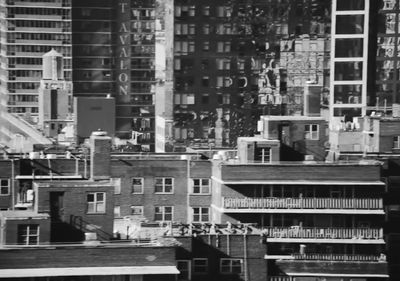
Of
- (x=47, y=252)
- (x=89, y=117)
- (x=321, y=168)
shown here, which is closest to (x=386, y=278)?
(x=321, y=168)

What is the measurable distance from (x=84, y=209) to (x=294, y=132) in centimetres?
2086

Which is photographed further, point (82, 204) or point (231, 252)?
point (231, 252)

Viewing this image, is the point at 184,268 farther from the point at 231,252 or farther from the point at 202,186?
the point at 202,186

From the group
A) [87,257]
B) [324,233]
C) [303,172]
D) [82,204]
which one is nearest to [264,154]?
[303,172]

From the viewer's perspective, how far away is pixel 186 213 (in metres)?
112

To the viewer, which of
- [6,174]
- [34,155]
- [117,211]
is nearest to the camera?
[6,174]

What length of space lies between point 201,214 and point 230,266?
1755 cm

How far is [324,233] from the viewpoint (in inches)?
4107

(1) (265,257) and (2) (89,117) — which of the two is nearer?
(1) (265,257)

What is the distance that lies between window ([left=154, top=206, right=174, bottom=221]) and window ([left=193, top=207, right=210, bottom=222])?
124 cm

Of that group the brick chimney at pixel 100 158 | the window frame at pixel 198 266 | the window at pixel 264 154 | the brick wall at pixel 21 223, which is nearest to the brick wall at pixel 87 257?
the brick wall at pixel 21 223

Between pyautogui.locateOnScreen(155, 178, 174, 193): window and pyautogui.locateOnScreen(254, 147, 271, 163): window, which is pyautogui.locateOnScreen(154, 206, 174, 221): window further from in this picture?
pyautogui.locateOnScreen(254, 147, 271, 163): window

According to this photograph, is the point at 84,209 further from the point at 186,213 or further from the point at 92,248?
the point at 186,213

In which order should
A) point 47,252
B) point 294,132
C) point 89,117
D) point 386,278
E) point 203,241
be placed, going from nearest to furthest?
point 47,252 < point 203,241 < point 386,278 < point 294,132 < point 89,117
